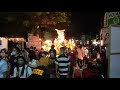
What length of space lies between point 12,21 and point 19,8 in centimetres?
45

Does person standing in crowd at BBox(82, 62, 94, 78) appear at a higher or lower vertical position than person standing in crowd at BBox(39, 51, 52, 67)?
lower

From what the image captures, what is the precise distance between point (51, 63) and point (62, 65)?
0.34 metres

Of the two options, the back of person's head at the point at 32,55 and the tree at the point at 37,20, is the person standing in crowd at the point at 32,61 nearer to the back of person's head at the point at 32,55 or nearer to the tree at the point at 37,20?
the back of person's head at the point at 32,55

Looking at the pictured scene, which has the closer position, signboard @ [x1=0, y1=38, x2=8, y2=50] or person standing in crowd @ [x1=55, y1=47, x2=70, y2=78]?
signboard @ [x1=0, y1=38, x2=8, y2=50]

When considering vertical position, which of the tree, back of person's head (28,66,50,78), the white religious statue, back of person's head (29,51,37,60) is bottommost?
back of person's head (28,66,50,78)

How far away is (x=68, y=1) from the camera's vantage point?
937cm

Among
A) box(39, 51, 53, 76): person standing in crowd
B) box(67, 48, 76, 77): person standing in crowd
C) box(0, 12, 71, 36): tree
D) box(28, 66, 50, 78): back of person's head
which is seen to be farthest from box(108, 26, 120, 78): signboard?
box(28, 66, 50, 78): back of person's head

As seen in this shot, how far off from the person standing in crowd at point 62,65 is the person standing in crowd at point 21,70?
0.81 m

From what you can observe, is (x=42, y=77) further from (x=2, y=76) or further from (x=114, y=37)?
(x=114, y=37)

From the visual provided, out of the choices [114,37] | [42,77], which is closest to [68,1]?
[114,37]

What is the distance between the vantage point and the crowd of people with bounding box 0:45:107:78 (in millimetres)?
9125

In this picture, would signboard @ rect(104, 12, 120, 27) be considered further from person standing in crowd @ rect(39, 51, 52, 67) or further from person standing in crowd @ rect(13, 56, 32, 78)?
person standing in crowd @ rect(13, 56, 32, 78)

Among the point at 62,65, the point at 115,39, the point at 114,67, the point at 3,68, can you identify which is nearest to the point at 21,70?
the point at 3,68

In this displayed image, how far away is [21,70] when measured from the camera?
30.0 feet
